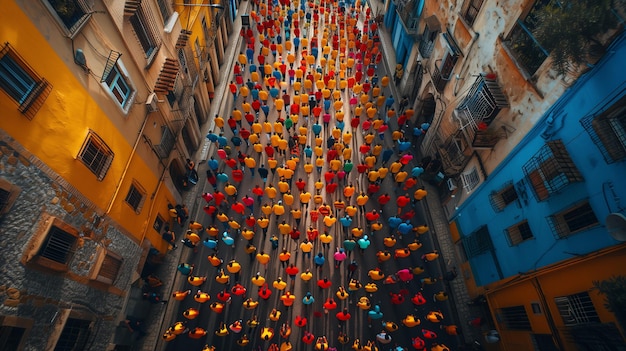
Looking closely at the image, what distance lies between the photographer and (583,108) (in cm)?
877

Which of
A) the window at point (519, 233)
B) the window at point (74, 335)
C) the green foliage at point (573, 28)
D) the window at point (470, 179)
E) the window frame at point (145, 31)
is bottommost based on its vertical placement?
the window at point (74, 335)

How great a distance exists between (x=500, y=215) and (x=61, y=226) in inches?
650

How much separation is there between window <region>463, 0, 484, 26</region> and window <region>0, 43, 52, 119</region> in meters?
17.5

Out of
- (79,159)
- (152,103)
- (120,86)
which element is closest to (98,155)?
(79,159)

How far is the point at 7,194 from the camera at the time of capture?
7.38 meters

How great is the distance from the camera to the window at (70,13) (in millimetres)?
8768

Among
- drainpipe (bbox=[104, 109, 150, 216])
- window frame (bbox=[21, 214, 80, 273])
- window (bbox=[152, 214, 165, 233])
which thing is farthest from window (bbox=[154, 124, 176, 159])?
window frame (bbox=[21, 214, 80, 273])

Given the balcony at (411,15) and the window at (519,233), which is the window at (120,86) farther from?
the balcony at (411,15)

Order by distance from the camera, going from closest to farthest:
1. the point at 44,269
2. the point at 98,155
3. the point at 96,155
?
the point at 44,269, the point at 96,155, the point at 98,155

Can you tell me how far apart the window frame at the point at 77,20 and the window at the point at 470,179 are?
17.1m

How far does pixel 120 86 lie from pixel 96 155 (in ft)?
10.4

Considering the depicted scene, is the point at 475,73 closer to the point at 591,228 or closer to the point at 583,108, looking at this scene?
the point at 583,108

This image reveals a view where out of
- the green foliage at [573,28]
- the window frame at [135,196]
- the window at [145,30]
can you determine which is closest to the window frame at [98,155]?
the window frame at [135,196]

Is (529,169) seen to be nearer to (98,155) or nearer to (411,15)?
(411,15)
